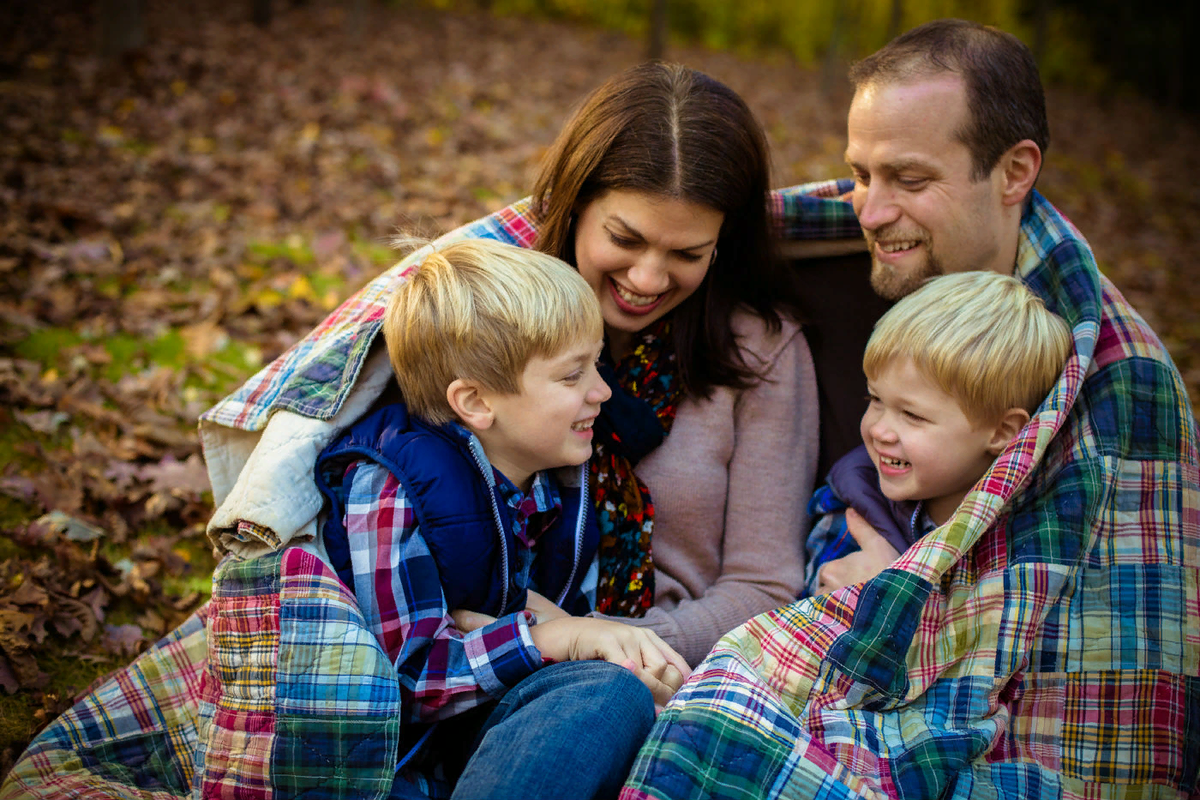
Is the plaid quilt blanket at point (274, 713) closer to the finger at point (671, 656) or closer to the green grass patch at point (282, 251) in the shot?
the finger at point (671, 656)

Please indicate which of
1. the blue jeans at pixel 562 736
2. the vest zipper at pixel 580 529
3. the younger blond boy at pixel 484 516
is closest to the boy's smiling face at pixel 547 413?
the younger blond boy at pixel 484 516

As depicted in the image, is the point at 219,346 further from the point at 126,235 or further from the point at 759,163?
the point at 759,163

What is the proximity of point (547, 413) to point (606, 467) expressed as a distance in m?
0.39

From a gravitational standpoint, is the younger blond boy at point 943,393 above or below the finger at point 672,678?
above

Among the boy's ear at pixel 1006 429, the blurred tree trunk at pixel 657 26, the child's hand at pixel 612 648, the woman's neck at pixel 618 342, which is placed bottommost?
the child's hand at pixel 612 648

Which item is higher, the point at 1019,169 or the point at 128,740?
the point at 1019,169

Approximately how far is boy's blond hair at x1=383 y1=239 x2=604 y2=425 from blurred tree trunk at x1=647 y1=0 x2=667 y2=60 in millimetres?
10090

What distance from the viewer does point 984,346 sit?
2.37m

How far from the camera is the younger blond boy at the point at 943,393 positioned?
2385 millimetres

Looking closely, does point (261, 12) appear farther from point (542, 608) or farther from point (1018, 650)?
point (1018, 650)

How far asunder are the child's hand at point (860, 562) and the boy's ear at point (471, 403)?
1.05 metres

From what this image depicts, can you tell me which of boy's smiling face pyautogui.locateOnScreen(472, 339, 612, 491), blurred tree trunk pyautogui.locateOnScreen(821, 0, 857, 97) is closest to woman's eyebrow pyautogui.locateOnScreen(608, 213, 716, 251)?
boy's smiling face pyautogui.locateOnScreen(472, 339, 612, 491)

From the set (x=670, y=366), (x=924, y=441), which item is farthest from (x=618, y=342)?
(x=924, y=441)

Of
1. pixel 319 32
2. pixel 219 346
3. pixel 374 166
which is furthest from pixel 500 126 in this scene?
pixel 219 346
